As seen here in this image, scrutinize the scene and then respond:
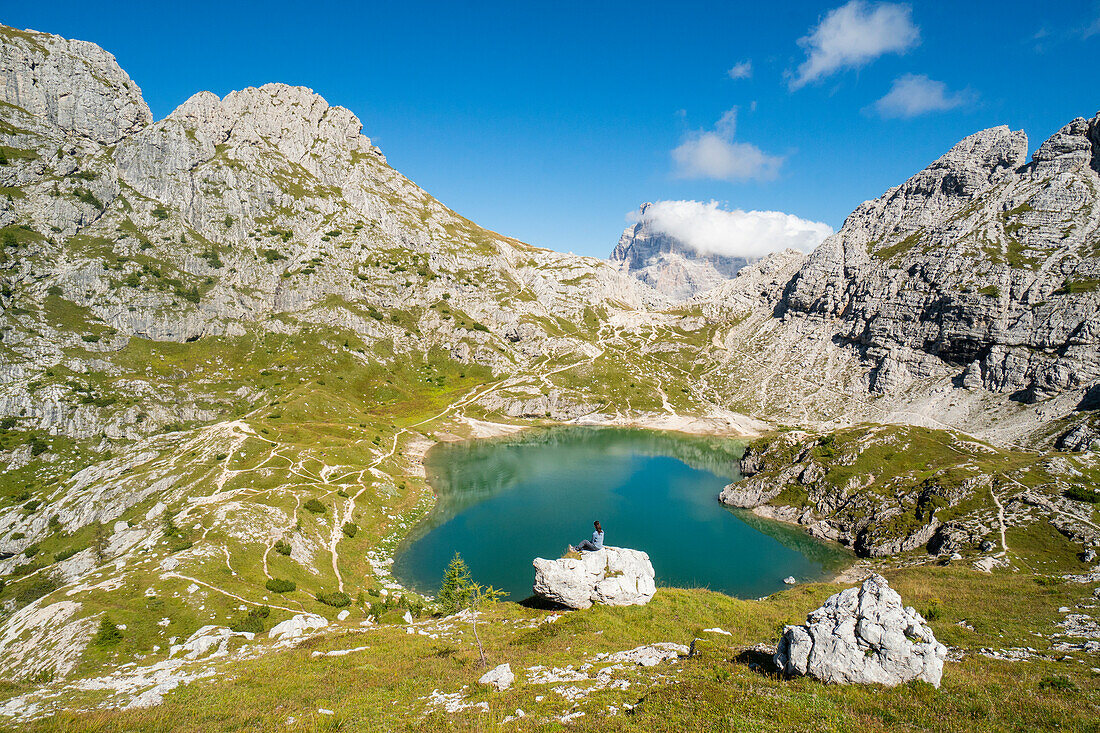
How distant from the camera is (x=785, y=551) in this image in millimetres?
70875

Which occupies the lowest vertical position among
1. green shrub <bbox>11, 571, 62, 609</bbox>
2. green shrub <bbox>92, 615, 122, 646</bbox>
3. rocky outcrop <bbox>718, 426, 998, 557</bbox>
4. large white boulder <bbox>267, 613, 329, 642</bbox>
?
green shrub <bbox>11, 571, 62, 609</bbox>

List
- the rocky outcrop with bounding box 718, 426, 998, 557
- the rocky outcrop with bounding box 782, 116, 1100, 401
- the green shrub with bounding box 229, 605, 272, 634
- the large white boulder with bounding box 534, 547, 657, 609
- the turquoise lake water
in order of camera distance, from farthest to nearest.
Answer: the rocky outcrop with bounding box 782, 116, 1100, 401 → the rocky outcrop with bounding box 718, 426, 998, 557 → the turquoise lake water → the green shrub with bounding box 229, 605, 272, 634 → the large white boulder with bounding box 534, 547, 657, 609

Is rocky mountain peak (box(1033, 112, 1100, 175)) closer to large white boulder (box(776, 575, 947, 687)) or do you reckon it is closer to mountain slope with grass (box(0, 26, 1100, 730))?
mountain slope with grass (box(0, 26, 1100, 730))

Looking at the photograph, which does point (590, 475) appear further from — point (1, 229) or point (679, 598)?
point (1, 229)

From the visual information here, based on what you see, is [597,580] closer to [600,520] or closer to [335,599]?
[335,599]

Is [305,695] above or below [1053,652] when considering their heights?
below

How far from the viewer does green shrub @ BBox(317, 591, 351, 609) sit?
1959 inches

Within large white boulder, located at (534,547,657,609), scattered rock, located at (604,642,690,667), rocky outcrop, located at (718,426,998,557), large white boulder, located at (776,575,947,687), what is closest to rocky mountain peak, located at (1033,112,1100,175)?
rocky outcrop, located at (718,426,998,557)

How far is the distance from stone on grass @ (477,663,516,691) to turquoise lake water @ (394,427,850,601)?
111 feet

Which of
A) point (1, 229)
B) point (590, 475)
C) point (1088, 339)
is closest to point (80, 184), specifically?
point (1, 229)

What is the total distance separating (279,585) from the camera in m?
51.6

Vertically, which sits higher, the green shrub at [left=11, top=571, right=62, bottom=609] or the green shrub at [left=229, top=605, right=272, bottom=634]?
the green shrub at [left=229, top=605, right=272, bottom=634]

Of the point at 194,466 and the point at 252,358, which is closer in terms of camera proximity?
the point at 194,466

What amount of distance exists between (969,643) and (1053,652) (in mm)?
2942
